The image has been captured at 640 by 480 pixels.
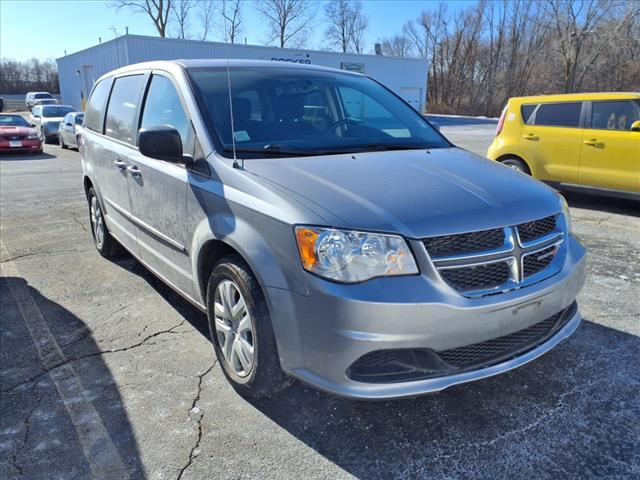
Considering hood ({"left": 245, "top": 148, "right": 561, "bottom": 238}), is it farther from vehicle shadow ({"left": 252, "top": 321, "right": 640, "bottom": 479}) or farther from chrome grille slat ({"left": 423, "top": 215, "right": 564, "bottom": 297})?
vehicle shadow ({"left": 252, "top": 321, "right": 640, "bottom": 479})

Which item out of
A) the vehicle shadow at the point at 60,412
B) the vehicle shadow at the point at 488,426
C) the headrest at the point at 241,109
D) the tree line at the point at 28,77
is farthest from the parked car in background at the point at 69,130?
the tree line at the point at 28,77

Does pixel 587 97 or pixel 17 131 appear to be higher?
pixel 587 97

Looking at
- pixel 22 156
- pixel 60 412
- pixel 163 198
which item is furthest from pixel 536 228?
pixel 22 156

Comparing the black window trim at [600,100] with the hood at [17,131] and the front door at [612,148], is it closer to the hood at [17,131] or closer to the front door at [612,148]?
the front door at [612,148]

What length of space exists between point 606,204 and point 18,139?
16.3 metres

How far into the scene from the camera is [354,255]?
2141 millimetres

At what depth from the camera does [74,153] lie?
53.8 feet

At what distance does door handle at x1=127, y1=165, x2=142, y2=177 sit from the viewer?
364cm

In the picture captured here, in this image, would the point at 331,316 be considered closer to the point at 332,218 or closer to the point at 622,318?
the point at 332,218

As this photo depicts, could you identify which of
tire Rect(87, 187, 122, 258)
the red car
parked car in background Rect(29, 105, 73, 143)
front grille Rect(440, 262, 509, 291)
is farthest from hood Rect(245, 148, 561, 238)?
parked car in background Rect(29, 105, 73, 143)

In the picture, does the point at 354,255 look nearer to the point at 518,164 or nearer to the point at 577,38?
the point at 518,164

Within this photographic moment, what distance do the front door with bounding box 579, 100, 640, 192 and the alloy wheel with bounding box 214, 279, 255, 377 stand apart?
6.31 meters

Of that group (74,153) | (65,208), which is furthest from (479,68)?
(65,208)

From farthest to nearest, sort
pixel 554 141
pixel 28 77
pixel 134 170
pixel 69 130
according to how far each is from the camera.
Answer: pixel 28 77, pixel 69 130, pixel 554 141, pixel 134 170
